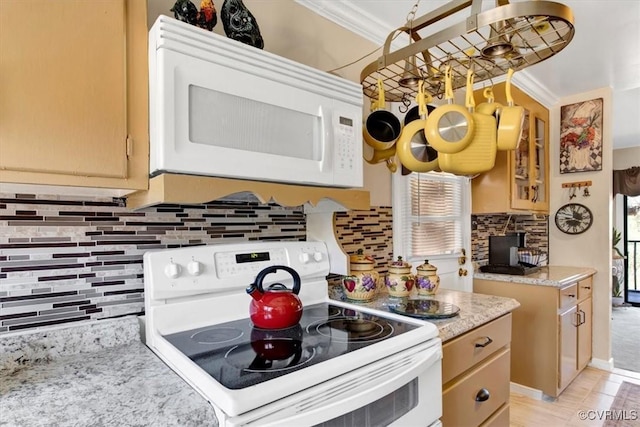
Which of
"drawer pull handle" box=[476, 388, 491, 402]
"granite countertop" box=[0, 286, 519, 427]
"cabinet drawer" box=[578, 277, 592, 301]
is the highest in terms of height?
"granite countertop" box=[0, 286, 519, 427]

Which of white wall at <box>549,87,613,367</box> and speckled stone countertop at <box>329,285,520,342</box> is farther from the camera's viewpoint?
white wall at <box>549,87,613,367</box>

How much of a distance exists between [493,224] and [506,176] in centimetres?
67

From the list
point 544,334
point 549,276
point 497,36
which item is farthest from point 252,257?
point 549,276

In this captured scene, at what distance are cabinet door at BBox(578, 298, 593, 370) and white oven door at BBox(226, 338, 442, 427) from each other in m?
2.26

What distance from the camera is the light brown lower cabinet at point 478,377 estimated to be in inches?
50.3

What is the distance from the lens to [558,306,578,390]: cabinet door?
244 centimetres

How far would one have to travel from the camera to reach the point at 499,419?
1553 mm

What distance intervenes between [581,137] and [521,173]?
0.82 meters

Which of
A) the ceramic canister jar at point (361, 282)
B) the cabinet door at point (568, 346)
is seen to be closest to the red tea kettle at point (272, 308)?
the ceramic canister jar at point (361, 282)

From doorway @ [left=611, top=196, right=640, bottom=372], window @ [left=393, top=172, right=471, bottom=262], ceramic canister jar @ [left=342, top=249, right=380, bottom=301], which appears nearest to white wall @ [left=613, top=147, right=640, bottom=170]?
doorway @ [left=611, top=196, right=640, bottom=372]

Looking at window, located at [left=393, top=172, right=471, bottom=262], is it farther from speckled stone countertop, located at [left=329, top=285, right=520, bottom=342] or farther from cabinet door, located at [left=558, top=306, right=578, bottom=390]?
cabinet door, located at [left=558, top=306, right=578, bottom=390]

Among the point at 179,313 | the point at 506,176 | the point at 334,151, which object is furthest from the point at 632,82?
the point at 179,313

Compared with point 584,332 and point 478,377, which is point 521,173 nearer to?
point 584,332

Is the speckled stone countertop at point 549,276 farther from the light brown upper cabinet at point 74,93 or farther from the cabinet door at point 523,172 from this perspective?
the light brown upper cabinet at point 74,93
